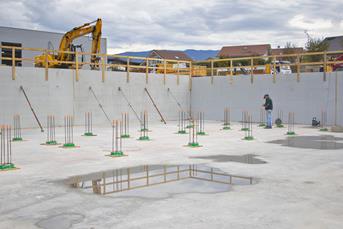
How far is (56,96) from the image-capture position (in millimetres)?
21594

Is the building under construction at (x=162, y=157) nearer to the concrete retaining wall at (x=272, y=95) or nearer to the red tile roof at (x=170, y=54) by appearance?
the concrete retaining wall at (x=272, y=95)

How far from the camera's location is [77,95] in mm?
22438

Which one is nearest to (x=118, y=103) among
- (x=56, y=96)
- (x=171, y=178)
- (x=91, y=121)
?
(x=91, y=121)

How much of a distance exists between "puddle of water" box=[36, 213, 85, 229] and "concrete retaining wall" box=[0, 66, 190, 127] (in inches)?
594

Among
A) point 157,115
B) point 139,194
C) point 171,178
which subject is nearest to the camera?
point 139,194

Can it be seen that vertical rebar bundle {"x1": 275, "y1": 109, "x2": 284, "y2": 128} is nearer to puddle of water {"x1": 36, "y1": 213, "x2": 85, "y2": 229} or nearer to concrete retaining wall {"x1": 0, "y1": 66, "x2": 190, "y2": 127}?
concrete retaining wall {"x1": 0, "y1": 66, "x2": 190, "y2": 127}

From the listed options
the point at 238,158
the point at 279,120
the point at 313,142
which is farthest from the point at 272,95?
the point at 238,158

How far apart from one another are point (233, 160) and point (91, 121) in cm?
1337

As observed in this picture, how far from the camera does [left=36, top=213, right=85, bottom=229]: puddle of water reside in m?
5.41

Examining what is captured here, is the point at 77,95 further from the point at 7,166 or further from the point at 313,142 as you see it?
the point at 7,166

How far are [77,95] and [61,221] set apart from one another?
56.9 ft

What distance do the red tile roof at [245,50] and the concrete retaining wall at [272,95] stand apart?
191 feet

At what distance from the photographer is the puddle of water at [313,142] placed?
45.1 feet

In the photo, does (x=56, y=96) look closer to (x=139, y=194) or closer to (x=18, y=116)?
(x=18, y=116)
